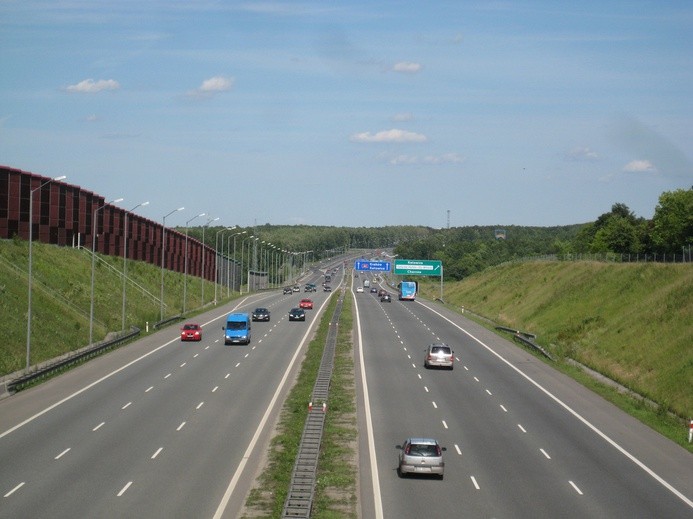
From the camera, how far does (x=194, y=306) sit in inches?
4715

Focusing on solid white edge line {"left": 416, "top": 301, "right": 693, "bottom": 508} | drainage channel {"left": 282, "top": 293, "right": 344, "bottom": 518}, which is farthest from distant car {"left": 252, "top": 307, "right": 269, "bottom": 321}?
drainage channel {"left": 282, "top": 293, "right": 344, "bottom": 518}

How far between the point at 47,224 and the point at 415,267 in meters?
73.3

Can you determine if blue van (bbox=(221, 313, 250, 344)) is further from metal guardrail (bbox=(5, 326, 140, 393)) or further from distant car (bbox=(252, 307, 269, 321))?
distant car (bbox=(252, 307, 269, 321))

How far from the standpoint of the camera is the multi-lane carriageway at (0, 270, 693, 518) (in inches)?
1174

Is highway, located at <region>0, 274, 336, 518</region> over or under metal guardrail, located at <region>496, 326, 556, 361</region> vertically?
under

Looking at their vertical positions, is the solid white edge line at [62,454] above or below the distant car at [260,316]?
below

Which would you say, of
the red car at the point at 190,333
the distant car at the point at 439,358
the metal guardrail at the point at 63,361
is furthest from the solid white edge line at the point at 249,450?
the red car at the point at 190,333

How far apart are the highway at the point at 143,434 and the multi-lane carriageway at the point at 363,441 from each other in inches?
3.4

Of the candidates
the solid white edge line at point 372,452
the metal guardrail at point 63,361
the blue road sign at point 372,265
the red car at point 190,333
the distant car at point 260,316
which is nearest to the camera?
the solid white edge line at point 372,452

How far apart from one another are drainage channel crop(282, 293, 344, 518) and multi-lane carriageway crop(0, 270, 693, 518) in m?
1.74

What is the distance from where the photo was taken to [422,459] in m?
33.1

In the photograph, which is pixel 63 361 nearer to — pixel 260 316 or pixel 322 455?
pixel 322 455

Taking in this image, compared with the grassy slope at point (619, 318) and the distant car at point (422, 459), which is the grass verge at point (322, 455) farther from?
the grassy slope at point (619, 318)

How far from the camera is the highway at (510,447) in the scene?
30234mm
